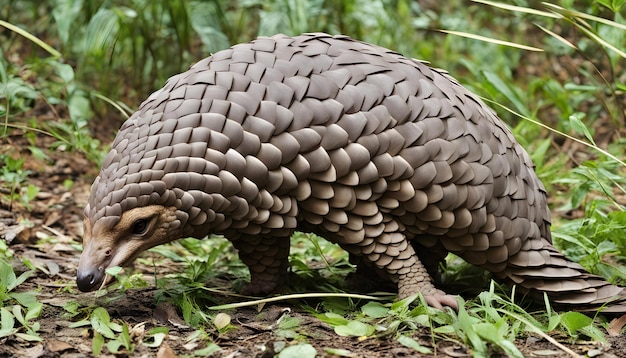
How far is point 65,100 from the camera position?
15.5ft

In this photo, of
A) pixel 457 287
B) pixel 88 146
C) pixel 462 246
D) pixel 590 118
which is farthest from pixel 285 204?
pixel 590 118

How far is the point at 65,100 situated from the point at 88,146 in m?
0.55

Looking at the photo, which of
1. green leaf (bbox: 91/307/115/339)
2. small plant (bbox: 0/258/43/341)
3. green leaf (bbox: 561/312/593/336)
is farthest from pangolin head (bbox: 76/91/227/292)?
green leaf (bbox: 561/312/593/336)

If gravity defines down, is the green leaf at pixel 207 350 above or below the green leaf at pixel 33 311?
above

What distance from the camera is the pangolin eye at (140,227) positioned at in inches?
103

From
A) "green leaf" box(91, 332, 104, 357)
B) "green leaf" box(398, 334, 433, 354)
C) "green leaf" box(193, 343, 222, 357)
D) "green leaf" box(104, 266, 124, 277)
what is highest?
A: "green leaf" box(104, 266, 124, 277)

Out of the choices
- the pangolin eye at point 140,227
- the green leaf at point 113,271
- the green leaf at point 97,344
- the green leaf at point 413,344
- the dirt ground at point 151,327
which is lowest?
the dirt ground at point 151,327

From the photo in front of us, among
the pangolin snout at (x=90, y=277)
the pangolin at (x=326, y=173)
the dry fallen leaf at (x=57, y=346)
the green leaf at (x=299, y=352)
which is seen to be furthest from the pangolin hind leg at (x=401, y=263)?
the dry fallen leaf at (x=57, y=346)

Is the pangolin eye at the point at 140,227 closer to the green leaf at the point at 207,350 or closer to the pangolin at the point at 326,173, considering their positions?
the pangolin at the point at 326,173

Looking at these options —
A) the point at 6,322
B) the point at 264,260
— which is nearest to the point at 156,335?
the point at 6,322

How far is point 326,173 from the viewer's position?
2736mm

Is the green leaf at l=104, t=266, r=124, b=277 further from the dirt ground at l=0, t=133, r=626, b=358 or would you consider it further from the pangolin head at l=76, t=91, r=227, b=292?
the dirt ground at l=0, t=133, r=626, b=358

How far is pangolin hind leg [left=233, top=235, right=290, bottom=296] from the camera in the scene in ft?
9.77

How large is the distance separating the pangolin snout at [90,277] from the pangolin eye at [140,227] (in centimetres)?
17
